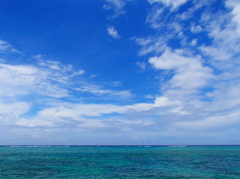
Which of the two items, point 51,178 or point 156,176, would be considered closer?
point 51,178

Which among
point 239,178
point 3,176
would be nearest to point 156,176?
point 239,178

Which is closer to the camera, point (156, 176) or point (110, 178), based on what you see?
point (110, 178)

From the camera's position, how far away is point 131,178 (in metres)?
29.5

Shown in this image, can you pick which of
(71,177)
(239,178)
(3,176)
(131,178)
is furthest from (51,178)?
(239,178)

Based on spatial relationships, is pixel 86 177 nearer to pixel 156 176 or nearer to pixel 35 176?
pixel 35 176

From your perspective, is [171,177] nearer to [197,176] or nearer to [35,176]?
[197,176]

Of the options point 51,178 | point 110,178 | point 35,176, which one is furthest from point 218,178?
point 35,176

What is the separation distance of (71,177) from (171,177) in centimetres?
1513

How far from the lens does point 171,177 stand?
30062 millimetres

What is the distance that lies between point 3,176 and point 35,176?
5099 millimetres

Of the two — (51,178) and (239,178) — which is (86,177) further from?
(239,178)

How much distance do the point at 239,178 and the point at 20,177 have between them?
3250 cm

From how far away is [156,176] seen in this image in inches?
1224

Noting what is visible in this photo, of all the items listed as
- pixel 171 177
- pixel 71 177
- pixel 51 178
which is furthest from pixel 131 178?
pixel 51 178
